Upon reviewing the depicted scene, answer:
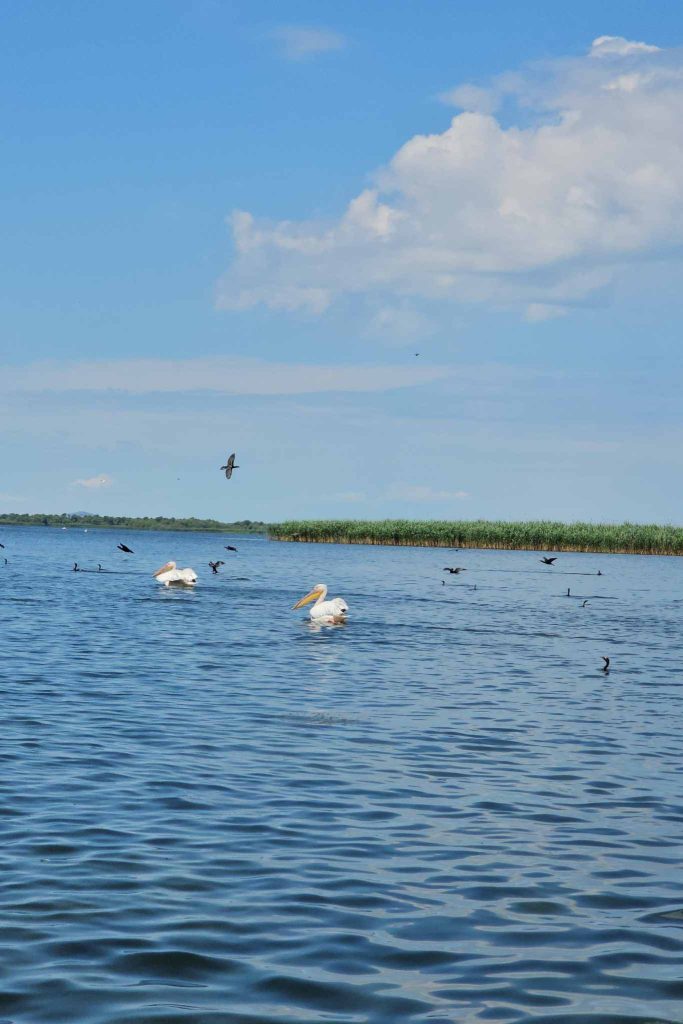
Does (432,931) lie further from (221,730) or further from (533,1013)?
(221,730)

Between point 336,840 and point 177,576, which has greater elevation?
point 177,576

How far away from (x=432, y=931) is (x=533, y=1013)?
4.30 ft

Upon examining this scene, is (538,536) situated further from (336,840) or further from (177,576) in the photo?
(336,840)

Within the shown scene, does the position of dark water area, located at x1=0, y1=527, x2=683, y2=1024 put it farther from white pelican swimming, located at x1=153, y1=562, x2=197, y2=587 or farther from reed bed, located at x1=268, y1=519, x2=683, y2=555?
reed bed, located at x1=268, y1=519, x2=683, y2=555

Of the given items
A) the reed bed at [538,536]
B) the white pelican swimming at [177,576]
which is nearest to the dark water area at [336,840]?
the white pelican swimming at [177,576]

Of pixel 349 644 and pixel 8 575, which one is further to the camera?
Answer: pixel 8 575

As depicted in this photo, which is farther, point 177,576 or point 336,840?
point 177,576

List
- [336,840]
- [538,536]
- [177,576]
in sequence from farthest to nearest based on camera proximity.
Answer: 1. [538,536]
2. [177,576]
3. [336,840]

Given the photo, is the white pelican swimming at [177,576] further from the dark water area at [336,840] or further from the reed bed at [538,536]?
the reed bed at [538,536]

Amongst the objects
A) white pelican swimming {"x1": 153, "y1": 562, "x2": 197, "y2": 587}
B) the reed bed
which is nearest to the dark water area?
white pelican swimming {"x1": 153, "y1": 562, "x2": 197, "y2": 587}

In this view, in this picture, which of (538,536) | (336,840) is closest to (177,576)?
(336,840)

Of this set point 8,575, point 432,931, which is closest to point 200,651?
point 432,931

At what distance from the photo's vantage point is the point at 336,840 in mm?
9875

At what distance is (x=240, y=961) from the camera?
22.8 feet
